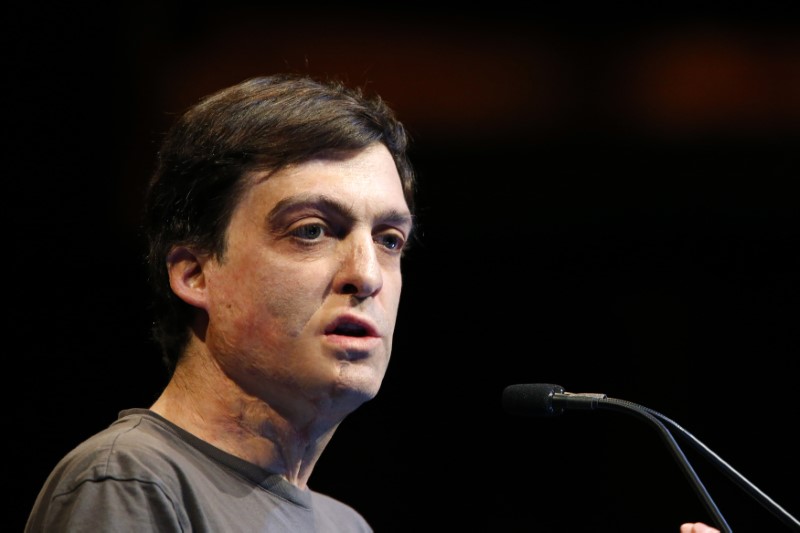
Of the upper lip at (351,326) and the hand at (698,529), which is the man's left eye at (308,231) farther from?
the hand at (698,529)

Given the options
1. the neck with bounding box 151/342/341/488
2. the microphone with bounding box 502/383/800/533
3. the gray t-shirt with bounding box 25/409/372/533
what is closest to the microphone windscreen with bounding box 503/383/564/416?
the microphone with bounding box 502/383/800/533

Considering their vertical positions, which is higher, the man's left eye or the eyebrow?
the eyebrow

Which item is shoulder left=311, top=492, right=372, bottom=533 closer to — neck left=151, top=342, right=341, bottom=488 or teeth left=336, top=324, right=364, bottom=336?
neck left=151, top=342, right=341, bottom=488

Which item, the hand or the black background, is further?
the black background

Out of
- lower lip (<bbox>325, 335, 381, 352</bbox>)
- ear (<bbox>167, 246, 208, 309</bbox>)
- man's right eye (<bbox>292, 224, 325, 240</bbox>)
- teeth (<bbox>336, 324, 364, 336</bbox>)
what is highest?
man's right eye (<bbox>292, 224, 325, 240</bbox>)

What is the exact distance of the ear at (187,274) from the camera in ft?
6.79

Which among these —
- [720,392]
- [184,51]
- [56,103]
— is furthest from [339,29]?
[720,392]

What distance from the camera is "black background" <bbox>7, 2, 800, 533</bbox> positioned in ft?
12.7

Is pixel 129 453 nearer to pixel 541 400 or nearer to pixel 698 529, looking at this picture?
pixel 541 400

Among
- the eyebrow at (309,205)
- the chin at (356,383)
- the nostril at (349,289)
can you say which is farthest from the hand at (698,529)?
the eyebrow at (309,205)

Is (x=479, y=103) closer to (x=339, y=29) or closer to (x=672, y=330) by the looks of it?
(x=339, y=29)

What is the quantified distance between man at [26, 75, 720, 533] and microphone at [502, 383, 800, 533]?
31 cm

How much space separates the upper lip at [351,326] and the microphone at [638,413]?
30cm

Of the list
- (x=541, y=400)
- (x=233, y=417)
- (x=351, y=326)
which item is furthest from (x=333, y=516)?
(x=541, y=400)
